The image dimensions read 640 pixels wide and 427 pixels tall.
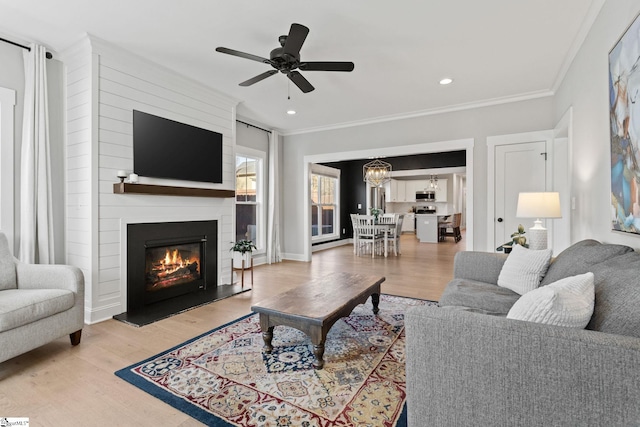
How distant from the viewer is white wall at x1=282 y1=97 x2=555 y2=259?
4602 mm

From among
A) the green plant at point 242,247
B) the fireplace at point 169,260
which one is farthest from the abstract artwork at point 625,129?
the fireplace at point 169,260

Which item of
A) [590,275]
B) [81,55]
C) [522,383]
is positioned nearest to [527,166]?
[590,275]

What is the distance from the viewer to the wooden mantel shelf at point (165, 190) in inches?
126

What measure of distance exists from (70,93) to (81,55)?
40 centimetres

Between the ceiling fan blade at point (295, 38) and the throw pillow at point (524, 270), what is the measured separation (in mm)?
2424


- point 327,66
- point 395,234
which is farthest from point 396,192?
point 327,66

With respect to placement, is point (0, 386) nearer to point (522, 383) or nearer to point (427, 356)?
A: point (427, 356)

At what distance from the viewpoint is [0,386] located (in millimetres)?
1990

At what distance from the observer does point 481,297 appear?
7.16 ft

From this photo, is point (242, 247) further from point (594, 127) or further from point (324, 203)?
point (324, 203)

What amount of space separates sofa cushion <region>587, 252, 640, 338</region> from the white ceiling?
2223mm

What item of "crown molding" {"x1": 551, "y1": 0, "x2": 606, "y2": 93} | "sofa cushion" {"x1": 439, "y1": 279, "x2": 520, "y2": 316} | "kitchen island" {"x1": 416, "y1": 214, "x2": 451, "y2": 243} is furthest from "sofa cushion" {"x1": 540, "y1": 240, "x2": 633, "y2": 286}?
"kitchen island" {"x1": 416, "y1": 214, "x2": 451, "y2": 243}

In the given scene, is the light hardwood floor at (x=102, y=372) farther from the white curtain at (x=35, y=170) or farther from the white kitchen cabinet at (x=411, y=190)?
the white kitchen cabinet at (x=411, y=190)

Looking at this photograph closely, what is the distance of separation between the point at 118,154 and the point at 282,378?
282 cm
